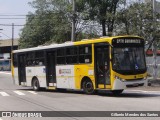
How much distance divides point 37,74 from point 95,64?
22.5 ft

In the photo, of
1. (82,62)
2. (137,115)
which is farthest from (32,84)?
(137,115)

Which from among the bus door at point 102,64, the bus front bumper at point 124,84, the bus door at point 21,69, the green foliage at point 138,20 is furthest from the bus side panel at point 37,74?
the green foliage at point 138,20

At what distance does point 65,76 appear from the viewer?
981 inches

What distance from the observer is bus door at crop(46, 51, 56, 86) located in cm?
2612

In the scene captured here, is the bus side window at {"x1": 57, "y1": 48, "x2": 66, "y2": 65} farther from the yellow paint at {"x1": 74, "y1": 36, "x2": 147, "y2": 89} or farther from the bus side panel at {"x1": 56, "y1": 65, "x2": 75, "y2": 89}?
the yellow paint at {"x1": 74, "y1": 36, "x2": 147, "y2": 89}

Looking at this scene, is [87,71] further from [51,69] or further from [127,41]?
[51,69]

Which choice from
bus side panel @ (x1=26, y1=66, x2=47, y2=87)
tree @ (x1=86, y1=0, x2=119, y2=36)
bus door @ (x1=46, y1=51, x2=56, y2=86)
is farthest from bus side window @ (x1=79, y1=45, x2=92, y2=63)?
tree @ (x1=86, y1=0, x2=119, y2=36)

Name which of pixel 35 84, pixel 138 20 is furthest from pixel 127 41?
pixel 138 20

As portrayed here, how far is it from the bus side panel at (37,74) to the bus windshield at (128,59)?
277 inches

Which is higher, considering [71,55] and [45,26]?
[45,26]

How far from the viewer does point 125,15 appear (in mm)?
31516

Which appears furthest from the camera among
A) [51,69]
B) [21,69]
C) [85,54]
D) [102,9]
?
[102,9]

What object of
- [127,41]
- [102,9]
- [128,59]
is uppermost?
[102,9]

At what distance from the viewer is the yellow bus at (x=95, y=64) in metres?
21.2
